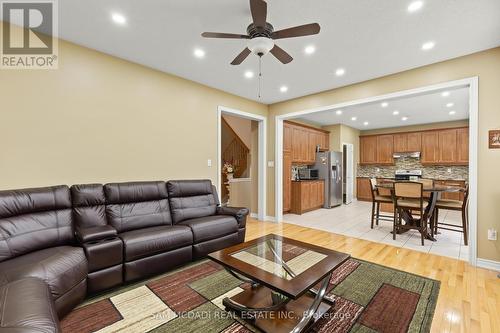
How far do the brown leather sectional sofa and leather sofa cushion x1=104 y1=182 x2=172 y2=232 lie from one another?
1 centimetres

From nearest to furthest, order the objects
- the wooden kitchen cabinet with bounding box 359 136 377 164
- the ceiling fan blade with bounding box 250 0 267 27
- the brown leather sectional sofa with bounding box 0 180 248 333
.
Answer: the brown leather sectional sofa with bounding box 0 180 248 333, the ceiling fan blade with bounding box 250 0 267 27, the wooden kitchen cabinet with bounding box 359 136 377 164

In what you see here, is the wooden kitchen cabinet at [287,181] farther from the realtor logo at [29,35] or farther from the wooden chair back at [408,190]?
the realtor logo at [29,35]

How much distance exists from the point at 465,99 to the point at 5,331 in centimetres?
717

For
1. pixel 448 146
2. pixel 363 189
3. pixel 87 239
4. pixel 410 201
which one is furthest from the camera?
pixel 363 189

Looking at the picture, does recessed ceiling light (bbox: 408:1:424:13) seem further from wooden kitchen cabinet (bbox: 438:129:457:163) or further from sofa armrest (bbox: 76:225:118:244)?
wooden kitchen cabinet (bbox: 438:129:457:163)

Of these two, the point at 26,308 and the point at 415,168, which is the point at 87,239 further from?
the point at 415,168

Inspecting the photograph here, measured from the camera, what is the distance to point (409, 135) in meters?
7.29

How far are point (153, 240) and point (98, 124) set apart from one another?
1786mm

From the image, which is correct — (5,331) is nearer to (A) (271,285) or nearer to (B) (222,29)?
(A) (271,285)

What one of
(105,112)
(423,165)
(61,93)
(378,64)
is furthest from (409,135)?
(61,93)

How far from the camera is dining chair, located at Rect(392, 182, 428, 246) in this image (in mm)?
3551

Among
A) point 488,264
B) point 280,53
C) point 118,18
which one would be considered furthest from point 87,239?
point 488,264

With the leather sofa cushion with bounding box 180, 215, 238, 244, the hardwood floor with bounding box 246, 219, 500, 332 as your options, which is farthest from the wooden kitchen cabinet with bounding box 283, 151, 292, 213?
the leather sofa cushion with bounding box 180, 215, 238, 244

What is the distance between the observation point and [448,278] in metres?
2.46
